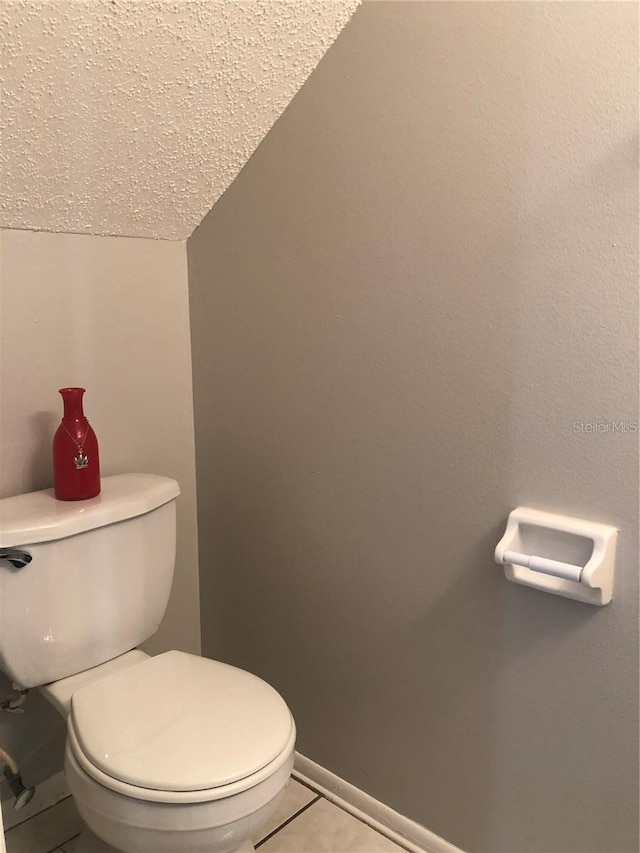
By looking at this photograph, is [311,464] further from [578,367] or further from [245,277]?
[578,367]

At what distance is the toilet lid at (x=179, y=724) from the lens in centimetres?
114

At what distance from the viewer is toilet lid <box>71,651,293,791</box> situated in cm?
114

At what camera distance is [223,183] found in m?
1.62

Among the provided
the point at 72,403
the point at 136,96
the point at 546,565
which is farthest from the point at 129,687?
the point at 136,96

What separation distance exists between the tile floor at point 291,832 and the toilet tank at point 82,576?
436 millimetres

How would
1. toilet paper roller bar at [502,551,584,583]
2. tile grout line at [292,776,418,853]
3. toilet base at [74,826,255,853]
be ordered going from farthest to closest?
tile grout line at [292,776,418,853] → toilet base at [74,826,255,853] → toilet paper roller bar at [502,551,584,583]

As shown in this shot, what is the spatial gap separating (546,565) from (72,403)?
3.19 feet

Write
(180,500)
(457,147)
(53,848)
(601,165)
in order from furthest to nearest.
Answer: (180,500)
(53,848)
(457,147)
(601,165)

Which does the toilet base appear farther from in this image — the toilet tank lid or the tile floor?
the toilet tank lid

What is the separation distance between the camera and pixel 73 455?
4.70 feet

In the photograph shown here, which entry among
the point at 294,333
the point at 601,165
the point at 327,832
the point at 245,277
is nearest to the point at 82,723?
the point at 327,832

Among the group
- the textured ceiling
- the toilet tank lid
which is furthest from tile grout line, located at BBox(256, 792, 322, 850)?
the textured ceiling

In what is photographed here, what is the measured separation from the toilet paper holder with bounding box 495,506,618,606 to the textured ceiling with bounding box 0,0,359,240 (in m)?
0.97

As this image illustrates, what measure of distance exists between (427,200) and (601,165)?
1.04 ft
